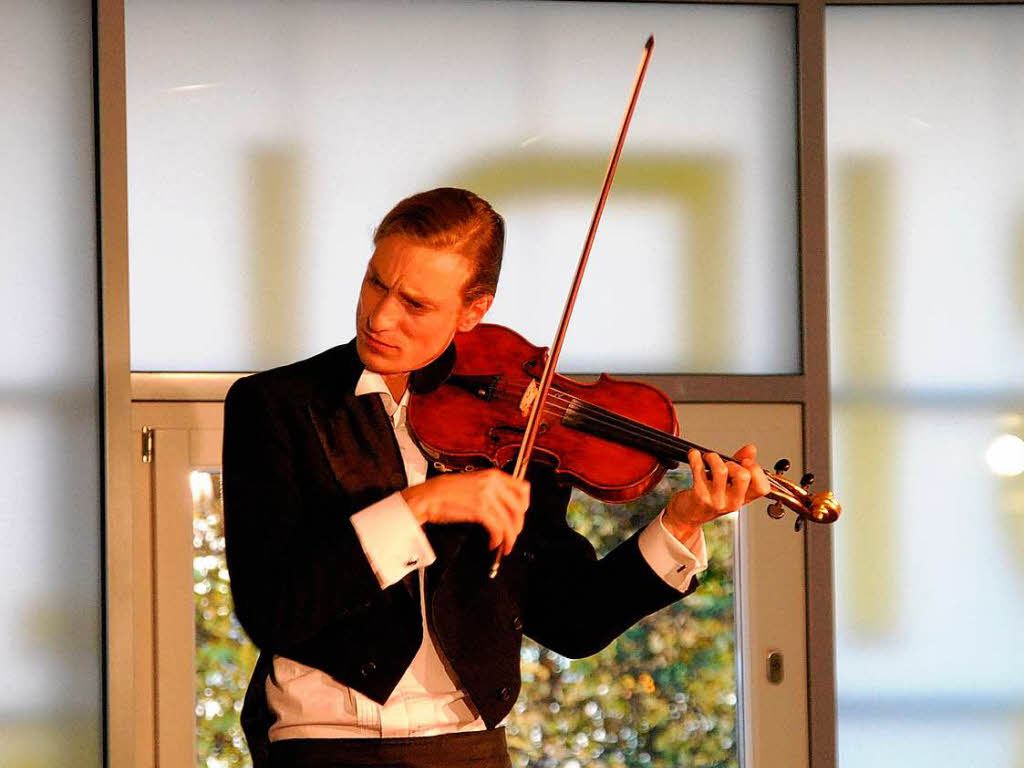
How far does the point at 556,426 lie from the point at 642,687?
1388 mm

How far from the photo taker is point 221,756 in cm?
321

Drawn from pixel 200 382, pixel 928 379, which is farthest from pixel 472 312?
pixel 928 379

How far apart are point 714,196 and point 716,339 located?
33 cm

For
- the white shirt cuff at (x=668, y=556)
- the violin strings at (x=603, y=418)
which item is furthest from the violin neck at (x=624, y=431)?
the white shirt cuff at (x=668, y=556)

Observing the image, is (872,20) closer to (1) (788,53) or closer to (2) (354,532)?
(1) (788,53)

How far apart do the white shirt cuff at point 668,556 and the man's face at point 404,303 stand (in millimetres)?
433

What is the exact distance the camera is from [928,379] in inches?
137

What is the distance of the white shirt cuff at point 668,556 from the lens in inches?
86.9

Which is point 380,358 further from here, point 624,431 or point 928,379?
point 928,379

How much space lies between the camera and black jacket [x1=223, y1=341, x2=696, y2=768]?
1.89 metres

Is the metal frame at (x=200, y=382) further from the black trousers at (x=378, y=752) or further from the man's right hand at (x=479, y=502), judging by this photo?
the man's right hand at (x=479, y=502)

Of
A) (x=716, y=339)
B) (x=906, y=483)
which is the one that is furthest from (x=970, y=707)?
(x=716, y=339)

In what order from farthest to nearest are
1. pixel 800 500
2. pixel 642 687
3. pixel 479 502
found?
1. pixel 642 687
2. pixel 800 500
3. pixel 479 502

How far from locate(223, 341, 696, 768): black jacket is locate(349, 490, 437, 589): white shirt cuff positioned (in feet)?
0.05
